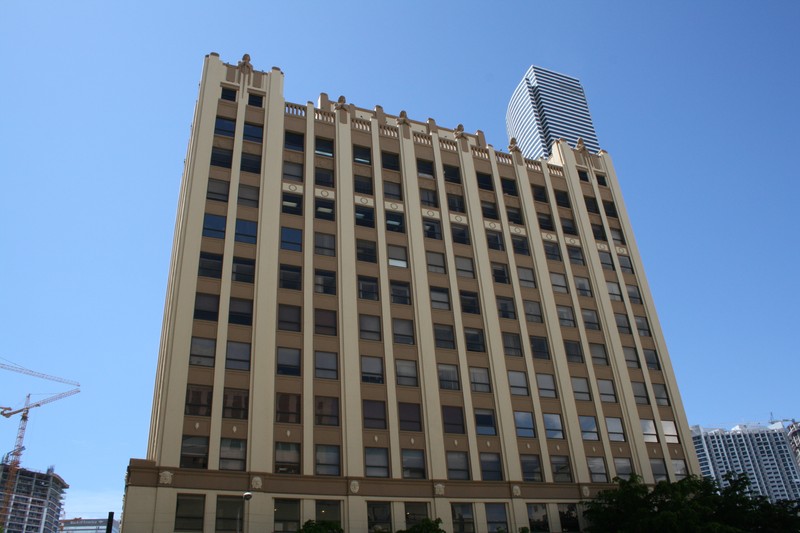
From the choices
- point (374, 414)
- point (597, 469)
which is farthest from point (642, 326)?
point (374, 414)

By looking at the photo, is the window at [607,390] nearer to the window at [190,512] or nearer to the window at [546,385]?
the window at [546,385]

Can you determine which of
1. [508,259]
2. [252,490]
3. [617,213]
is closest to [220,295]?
[252,490]

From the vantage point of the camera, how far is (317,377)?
37750 millimetres

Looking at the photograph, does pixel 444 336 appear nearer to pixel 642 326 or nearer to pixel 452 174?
pixel 452 174

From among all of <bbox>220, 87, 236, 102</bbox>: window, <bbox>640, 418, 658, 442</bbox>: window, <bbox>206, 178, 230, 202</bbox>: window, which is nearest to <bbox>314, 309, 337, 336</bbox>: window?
<bbox>206, 178, 230, 202</bbox>: window

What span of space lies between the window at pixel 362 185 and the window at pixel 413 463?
1913 centimetres

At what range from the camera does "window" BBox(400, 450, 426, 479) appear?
37.1 m

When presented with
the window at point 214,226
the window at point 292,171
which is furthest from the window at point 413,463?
the window at point 292,171

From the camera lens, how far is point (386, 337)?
134ft

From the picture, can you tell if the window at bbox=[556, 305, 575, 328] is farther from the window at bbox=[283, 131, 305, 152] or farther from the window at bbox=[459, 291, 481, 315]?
the window at bbox=[283, 131, 305, 152]

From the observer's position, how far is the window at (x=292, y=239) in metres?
42.2

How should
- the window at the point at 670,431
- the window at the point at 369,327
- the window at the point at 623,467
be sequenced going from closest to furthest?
the window at the point at 369,327, the window at the point at 623,467, the window at the point at 670,431

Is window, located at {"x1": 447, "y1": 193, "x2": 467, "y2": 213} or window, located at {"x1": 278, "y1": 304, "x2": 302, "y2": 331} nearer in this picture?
window, located at {"x1": 278, "y1": 304, "x2": 302, "y2": 331}

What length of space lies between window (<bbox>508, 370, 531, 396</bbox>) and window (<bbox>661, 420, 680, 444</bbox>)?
36.0ft
